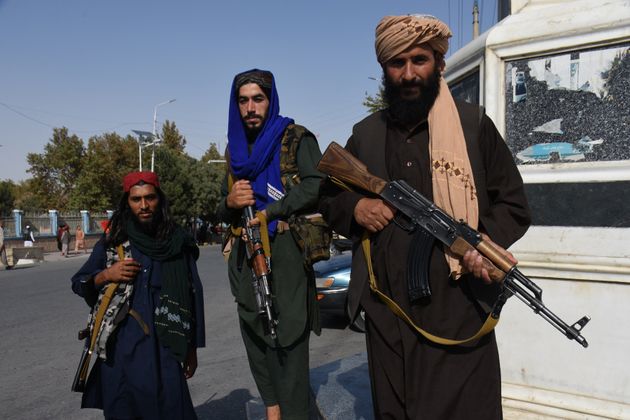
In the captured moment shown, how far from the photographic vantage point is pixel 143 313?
294 cm

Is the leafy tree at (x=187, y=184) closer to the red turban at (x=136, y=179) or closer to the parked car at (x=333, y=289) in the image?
the parked car at (x=333, y=289)

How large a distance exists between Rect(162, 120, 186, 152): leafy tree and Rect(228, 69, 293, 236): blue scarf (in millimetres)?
55752

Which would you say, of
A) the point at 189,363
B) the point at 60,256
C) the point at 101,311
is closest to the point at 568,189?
the point at 189,363

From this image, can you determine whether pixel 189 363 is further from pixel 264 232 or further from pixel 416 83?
pixel 416 83

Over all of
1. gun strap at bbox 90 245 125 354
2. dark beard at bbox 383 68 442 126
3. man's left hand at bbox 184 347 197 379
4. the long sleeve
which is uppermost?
dark beard at bbox 383 68 442 126

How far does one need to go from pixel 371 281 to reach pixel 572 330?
28.9 inches

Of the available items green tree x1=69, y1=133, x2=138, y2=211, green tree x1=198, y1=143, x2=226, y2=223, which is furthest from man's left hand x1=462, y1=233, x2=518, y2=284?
green tree x1=69, y1=133, x2=138, y2=211

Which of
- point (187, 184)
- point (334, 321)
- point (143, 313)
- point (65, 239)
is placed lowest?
point (334, 321)

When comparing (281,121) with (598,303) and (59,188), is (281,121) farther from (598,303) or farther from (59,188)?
(59,188)

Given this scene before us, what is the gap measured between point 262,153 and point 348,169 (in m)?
0.69

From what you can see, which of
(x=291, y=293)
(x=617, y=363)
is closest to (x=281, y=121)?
(x=291, y=293)

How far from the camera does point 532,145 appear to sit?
9.53 ft

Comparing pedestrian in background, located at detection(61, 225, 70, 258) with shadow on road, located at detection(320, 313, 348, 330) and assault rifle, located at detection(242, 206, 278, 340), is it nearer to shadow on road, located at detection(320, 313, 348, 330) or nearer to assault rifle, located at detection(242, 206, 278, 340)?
shadow on road, located at detection(320, 313, 348, 330)

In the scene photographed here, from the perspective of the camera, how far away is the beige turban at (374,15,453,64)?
76.2 inches
